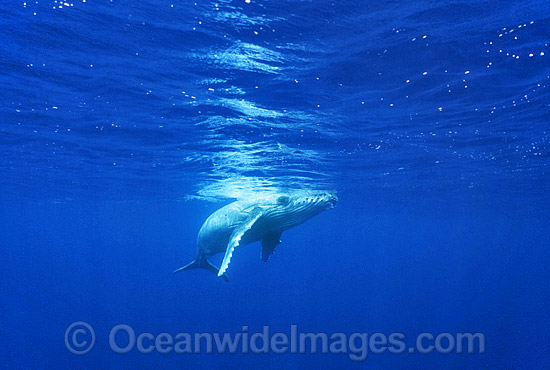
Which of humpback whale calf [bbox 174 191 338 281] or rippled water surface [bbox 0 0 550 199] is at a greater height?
rippled water surface [bbox 0 0 550 199]

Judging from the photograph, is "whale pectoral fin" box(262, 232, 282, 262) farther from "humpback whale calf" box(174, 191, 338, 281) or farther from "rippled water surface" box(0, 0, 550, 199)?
"rippled water surface" box(0, 0, 550, 199)

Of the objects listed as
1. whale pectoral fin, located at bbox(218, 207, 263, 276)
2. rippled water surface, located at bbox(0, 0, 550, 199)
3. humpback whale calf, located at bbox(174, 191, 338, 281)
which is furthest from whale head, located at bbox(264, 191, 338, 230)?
rippled water surface, located at bbox(0, 0, 550, 199)

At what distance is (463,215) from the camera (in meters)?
51.8

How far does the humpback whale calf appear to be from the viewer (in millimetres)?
10055

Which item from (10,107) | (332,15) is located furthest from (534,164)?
(10,107)

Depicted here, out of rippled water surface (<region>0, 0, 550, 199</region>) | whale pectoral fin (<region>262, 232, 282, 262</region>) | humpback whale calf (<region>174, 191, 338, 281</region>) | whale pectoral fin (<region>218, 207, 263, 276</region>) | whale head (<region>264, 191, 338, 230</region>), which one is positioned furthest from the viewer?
whale pectoral fin (<region>262, 232, 282, 262</region>)

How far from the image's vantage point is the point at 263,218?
33.1 ft

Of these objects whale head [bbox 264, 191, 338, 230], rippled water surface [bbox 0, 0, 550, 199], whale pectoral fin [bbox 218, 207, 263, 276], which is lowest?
whale pectoral fin [bbox 218, 207, 263, 276]

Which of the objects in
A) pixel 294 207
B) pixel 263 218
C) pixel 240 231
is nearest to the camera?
pixel 240 231

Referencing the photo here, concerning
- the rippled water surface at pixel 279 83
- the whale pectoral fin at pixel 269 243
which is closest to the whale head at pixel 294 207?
the whale pectoral fin at pixel 269 243

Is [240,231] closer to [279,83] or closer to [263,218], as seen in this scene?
[263,218]

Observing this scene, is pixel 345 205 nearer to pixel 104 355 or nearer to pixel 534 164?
pixel 534 164

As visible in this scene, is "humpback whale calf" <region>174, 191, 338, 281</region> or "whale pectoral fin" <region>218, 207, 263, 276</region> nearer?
"whale pectoral fin" <region>218, 207, 263, 276</region>

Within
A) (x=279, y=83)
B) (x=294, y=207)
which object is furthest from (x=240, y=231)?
(x=279, y=83)
